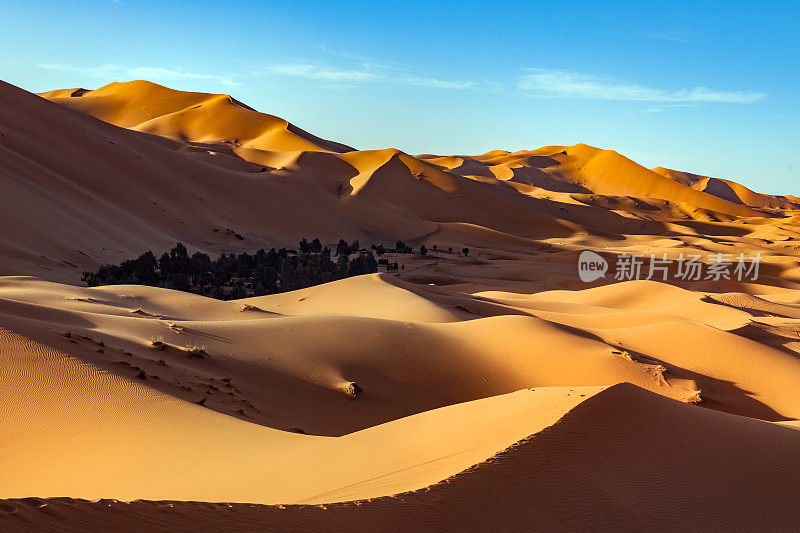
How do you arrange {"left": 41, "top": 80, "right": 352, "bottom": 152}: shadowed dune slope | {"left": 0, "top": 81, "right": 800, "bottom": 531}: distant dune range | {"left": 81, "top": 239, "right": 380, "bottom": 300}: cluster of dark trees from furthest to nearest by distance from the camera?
{"left": 41, "top": 80, "right": 352, "bottom": 152}: shadowed dune slope → {"left": 81, "top": 239, "right": 380, "bottom": 300}: cluster of dark trees → {"left": 0, "top": 81, "right": 800, "bottom": 531}: distant dune range

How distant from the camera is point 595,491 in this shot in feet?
16.3

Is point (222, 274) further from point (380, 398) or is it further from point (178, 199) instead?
point (178, 199)

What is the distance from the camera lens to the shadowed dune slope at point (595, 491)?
379 centimetres

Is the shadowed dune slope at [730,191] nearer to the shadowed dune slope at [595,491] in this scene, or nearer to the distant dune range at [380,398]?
the distant dune range at [380,398]

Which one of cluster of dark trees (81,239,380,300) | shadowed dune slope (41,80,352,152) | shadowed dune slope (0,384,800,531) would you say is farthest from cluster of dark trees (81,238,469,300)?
shadowed dune slope (41,80,352,152)

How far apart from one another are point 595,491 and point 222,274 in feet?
70.6

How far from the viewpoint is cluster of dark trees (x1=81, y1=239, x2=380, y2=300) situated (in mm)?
22719

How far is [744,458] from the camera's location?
608 centimetres

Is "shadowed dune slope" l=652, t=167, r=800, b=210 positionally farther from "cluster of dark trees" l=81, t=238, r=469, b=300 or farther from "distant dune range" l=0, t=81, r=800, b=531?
"cluster of dark trees" l=81, t=238, r=469, b=300

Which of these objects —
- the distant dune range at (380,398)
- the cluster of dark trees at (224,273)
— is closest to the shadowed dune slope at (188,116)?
the distant dune range at (380,398)

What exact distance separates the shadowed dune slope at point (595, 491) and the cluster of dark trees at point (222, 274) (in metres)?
17.5

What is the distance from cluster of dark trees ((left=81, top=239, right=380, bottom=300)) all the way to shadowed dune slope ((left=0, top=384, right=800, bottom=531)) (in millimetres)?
17476

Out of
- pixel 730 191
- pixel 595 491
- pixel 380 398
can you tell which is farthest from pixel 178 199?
pixel 730 191

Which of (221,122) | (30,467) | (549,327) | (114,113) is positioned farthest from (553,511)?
(114,113)
